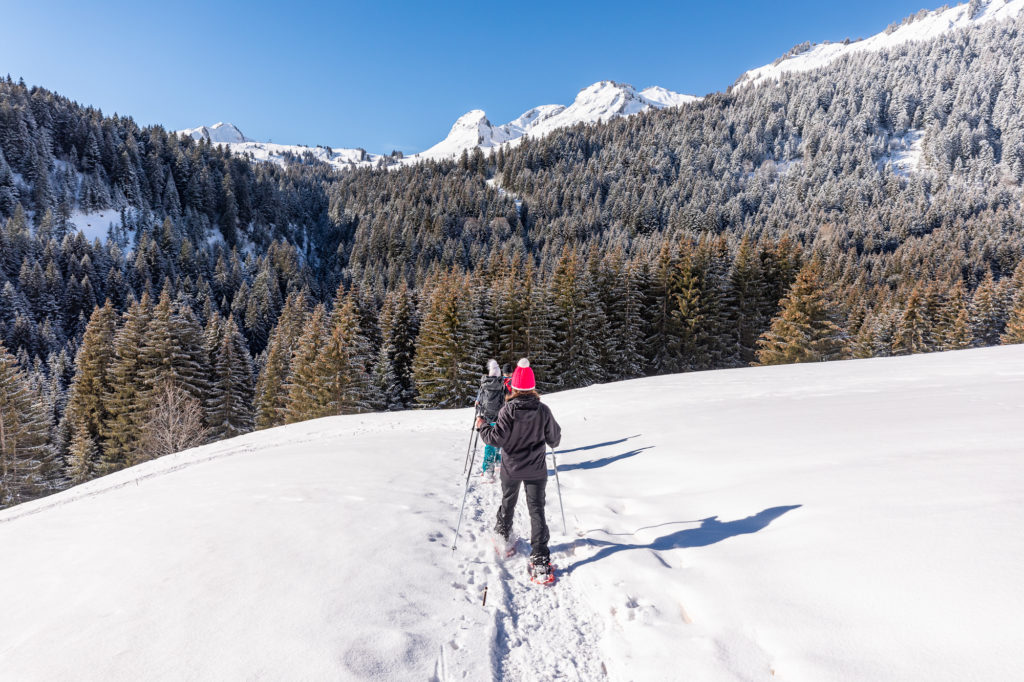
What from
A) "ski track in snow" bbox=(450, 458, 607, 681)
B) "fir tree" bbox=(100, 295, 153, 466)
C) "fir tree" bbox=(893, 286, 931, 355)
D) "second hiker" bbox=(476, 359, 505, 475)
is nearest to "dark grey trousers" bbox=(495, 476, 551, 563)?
"ski track in snow" bbox=(450, 458, 607, 681)

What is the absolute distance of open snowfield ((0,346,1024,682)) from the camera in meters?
3.16

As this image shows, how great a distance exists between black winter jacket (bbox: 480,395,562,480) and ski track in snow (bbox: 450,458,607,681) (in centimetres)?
116

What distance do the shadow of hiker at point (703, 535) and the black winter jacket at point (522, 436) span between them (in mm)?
1332

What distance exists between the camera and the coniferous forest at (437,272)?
1297 inches

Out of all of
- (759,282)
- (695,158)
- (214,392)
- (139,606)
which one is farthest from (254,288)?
(695,158)

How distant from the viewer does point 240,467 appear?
408 inches

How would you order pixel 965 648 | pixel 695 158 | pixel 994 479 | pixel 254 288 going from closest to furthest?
pixel 965 648
pixel 994 479
pixel 254 288
pixel 695 158

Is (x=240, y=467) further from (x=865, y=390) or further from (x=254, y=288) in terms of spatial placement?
(x=254, y=288)

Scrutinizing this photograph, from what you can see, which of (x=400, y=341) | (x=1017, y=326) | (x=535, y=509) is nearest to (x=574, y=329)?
(x=400, y=341)

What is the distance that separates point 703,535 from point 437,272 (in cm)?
4905

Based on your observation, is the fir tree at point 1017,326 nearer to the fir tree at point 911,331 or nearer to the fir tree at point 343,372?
the fir tree at point 911,331

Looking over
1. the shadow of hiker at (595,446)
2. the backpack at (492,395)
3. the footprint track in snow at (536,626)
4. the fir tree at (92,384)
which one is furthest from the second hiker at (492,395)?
the fir tree at (92,384)

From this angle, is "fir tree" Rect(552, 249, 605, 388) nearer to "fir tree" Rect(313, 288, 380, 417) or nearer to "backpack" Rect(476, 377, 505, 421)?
"fir tree" Rect(313, 288, 380, 417)

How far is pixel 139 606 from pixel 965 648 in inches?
249
